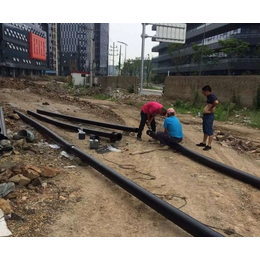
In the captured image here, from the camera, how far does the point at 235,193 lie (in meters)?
4.32

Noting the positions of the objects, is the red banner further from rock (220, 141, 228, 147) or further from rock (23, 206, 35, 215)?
rock (23, 206, 35, 215)

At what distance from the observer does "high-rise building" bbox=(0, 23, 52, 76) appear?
42.5 metres

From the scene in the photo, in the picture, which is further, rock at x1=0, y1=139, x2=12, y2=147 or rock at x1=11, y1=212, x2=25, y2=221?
rock at x1=0, y1=139, x2=12, y2=147

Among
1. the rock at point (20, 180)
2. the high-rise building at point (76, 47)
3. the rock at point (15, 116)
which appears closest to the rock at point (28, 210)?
the rock at point (20, 180)

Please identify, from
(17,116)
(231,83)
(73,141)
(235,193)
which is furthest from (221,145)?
(231,83)

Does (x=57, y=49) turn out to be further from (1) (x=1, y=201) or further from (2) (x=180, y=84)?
(1) (x=1, y=201)

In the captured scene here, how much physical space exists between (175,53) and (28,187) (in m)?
53.0

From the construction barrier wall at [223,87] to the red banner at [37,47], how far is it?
4181 centimetres

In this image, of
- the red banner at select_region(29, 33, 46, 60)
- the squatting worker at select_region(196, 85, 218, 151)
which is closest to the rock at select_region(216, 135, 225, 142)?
the squatting worker at select_region(196, 85, 218, 151)

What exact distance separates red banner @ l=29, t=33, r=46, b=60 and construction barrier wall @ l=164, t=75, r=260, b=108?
4181cm

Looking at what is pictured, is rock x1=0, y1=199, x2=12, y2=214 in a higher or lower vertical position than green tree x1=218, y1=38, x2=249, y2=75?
lower

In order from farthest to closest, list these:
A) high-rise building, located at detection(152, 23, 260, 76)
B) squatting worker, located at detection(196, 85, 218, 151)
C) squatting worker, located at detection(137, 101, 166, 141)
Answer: high-rise building, located at detection(152, 23, 260, 76) < squatting worker, located at detection(137, 101, 166, 141) < squatting worker, located at detection(196, 85, 218, 151)

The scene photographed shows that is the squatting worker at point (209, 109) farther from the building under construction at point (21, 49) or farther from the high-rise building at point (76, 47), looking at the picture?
the high-rise building at point (76, 47)

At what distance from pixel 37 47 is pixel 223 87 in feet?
165
